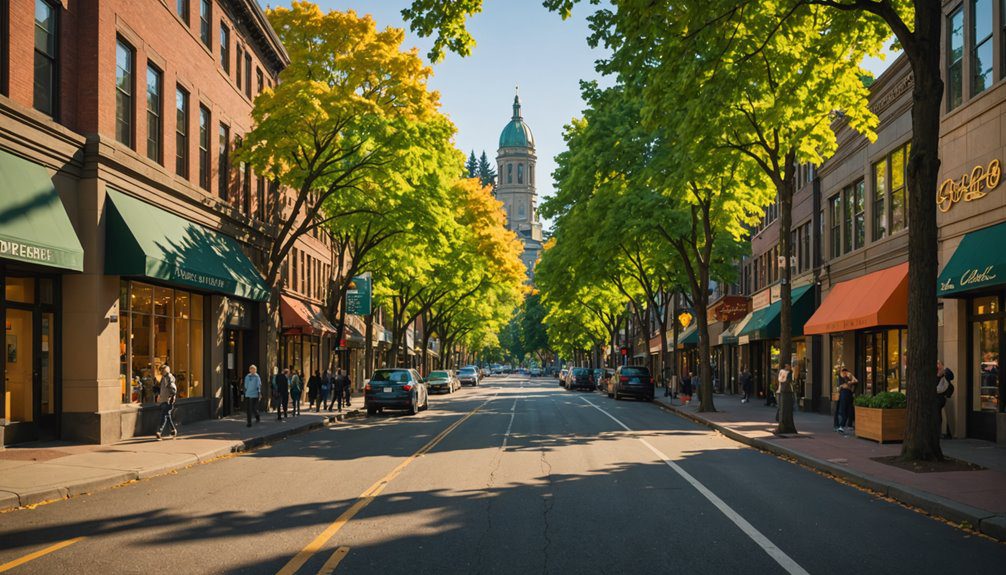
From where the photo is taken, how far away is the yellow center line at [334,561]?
7.08 meters

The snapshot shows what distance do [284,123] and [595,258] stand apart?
16.3 m

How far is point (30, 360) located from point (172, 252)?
14.9ft

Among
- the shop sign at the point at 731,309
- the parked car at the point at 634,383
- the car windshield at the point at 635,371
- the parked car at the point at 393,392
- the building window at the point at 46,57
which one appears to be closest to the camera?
the building window at the point at 46,57

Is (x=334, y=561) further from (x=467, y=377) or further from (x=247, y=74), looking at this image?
(x=467, y=377)

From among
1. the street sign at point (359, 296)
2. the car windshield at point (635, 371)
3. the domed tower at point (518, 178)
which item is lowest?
the car windshield at point (635, 371)

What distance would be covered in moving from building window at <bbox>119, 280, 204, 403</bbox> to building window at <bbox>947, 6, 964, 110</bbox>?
66.3 ft

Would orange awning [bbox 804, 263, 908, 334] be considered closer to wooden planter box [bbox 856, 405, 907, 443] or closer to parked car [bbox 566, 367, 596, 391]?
wooden planter box [bbox 856, 405, 907, 443]

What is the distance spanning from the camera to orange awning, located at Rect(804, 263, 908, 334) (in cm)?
2205

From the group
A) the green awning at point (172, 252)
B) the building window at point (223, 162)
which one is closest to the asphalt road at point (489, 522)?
the green awning at point (172, 252)

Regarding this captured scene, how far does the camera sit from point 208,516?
979cm

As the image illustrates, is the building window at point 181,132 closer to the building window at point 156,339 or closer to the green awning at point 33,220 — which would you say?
the building window at point 156,339

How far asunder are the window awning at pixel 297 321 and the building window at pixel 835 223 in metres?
19.7

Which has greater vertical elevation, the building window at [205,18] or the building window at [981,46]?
the building window at [205,18]

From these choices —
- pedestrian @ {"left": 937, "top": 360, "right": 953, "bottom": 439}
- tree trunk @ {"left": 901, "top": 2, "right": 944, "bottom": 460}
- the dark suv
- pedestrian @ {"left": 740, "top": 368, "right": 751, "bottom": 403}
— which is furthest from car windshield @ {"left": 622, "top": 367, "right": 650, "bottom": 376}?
tree trunk @ {"left": 901, "top": 2, "right": 944, "bottom": 460}
